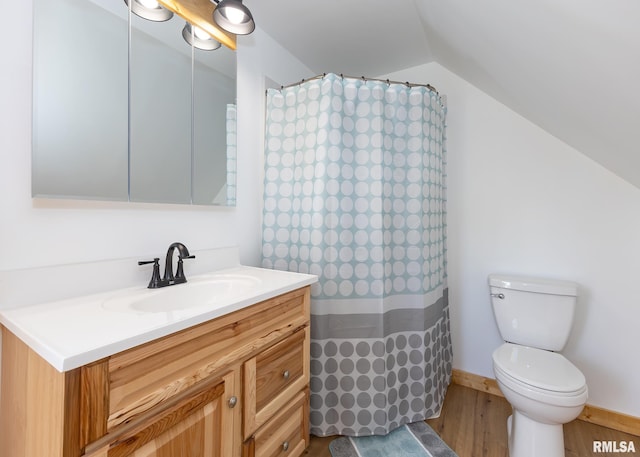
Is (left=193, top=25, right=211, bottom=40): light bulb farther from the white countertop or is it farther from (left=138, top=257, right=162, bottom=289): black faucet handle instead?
the white countertop

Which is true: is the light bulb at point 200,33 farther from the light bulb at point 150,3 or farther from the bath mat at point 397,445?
the bath mat at point 397,445

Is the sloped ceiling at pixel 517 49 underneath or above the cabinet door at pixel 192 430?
above

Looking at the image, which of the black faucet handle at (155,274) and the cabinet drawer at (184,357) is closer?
the cabinet drawer at (184,357)

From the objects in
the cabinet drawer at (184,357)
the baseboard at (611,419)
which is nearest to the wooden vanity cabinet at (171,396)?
the cabinet drawer at (184,357)

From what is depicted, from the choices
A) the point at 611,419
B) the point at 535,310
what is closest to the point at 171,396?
the point at 535,310

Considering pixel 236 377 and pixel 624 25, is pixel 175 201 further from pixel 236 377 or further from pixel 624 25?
pixel 624 25

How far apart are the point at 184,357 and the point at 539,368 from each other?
1.56 metres

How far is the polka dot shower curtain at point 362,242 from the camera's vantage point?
148 cm

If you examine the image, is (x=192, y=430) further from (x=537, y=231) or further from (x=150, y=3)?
(x=537, y=231)

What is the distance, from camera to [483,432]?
5.09ft

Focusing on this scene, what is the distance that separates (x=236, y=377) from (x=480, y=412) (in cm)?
162

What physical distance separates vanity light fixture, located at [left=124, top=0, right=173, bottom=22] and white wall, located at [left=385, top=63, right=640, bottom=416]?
5.39 ft

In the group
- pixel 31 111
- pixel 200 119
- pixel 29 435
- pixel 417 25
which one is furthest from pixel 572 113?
pixel 29 435

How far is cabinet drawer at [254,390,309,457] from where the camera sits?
3.43 ft
